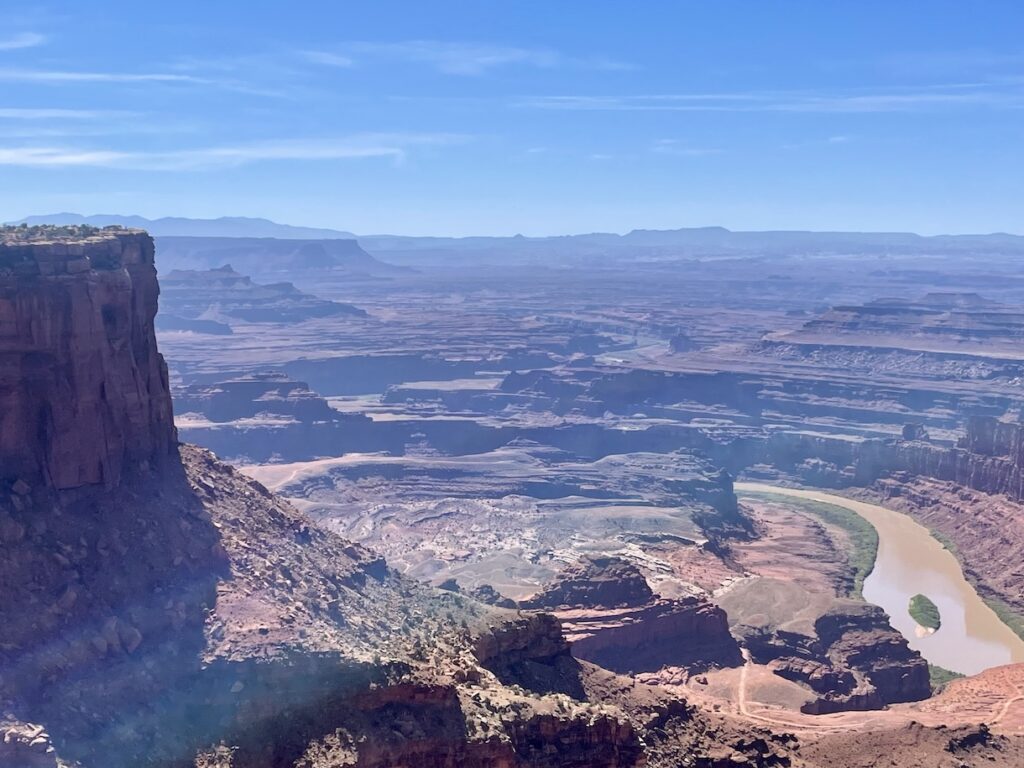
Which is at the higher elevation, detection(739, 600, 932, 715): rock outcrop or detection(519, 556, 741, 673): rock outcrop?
detection(519, 556, 741, 673): rock outcrop

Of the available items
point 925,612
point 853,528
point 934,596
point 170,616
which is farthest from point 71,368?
point 853,528

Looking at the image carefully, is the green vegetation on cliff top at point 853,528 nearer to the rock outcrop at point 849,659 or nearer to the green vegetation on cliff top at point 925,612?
the green vegetation on cliff top at point 925,612

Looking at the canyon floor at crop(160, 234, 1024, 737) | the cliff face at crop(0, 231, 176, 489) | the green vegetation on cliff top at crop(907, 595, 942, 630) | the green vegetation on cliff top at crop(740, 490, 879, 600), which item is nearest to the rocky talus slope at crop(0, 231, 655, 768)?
the cliff face at crop(0, 231, 176, 489)

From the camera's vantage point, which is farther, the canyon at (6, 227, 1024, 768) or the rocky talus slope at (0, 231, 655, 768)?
the canyon at (6, 227, 1024, 768)

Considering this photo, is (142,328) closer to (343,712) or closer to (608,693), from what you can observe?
(343,712)

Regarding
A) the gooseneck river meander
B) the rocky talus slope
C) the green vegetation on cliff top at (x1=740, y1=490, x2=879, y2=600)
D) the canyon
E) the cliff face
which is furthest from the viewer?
the green vegetation on cliff top at (x1=740, y1=490, x2=879, y2=600)

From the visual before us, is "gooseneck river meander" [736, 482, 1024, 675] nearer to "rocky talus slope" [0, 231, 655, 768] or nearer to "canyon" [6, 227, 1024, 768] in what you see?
"canyon" [6, 227, 1024, 768]
